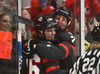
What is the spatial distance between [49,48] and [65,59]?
164 millimetres

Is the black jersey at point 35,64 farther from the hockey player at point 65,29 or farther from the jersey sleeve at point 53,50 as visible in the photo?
the hockey player at point 65,29

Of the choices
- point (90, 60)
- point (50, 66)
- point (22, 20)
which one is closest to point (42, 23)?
point (22, 20)

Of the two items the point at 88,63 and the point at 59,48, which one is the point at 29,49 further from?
the point at 88,63

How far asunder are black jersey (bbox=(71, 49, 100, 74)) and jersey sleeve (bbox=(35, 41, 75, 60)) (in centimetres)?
13

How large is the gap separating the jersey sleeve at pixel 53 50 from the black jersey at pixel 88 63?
0.13 m

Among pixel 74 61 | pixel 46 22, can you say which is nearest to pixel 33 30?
pixel 46 22

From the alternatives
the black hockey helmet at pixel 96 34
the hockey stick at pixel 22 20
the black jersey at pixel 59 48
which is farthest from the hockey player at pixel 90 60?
the hockey stick at pixel 22 20

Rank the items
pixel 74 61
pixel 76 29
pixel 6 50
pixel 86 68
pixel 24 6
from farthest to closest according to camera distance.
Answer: pixel 76 29, pixel 74 61, pixel 86 68, pixel 24 6, pixel 6 50

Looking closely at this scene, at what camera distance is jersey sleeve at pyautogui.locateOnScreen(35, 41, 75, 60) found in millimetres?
839

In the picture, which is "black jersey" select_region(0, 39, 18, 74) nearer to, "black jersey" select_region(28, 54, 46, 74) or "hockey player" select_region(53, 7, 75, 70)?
"black jersey" select_region(28, 54, 46, 74)

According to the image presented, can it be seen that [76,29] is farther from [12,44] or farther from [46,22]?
[12,44]

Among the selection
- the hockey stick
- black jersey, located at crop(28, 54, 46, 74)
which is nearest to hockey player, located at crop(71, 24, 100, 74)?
black jersey, located at crop(28, 54, 46, 74)

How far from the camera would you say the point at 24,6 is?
801mm

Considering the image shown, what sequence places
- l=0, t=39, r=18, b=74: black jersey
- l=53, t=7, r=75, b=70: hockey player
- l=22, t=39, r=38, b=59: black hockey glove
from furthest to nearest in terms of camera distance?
l=53, t=7, r=75, b=70: hockey player, l=22, t=39, r=38, b=59: black hockey glove, l=0, t=39, r=18, b=74: black jersey
